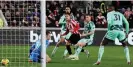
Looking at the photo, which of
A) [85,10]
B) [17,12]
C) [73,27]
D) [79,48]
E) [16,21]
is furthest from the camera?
[85,10]

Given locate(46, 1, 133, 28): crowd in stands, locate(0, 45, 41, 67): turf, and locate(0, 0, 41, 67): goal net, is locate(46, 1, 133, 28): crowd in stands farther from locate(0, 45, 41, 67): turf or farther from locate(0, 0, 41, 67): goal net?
locate(0, 0, 41, 67): goal net

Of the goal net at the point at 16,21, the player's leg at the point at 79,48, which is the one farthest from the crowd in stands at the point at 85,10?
the goal net at the point at 16,21

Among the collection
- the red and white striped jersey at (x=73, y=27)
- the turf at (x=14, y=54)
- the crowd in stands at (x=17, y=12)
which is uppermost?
the crowd in stands at (x=17, y=12)

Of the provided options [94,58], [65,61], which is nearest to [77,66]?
[65,61]

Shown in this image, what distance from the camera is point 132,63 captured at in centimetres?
1728

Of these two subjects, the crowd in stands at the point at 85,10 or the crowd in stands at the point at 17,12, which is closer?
the crowd in stands at the point at 17,12

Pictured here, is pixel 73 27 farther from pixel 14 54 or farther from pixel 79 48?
pixel 14 54

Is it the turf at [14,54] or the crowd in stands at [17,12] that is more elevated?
the crowd in stands at [17,12]

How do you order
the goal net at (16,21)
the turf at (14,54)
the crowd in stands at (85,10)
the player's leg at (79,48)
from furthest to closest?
the crowd in stands at (85,10) → the player's leg at (79,48) → the turf at (14,54) → the goal net at (16,21)

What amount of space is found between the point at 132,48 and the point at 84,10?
4838mm

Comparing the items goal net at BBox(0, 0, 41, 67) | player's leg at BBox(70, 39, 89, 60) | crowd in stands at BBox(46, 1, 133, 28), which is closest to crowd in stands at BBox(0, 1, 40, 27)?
goal net at BBox(0, 0, 41, 67)

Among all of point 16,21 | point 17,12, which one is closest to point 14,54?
point 16,21

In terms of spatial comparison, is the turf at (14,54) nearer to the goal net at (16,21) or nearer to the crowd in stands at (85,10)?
the goal net at (16,21)

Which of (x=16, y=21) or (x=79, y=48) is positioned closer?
(x=16, y=21)
